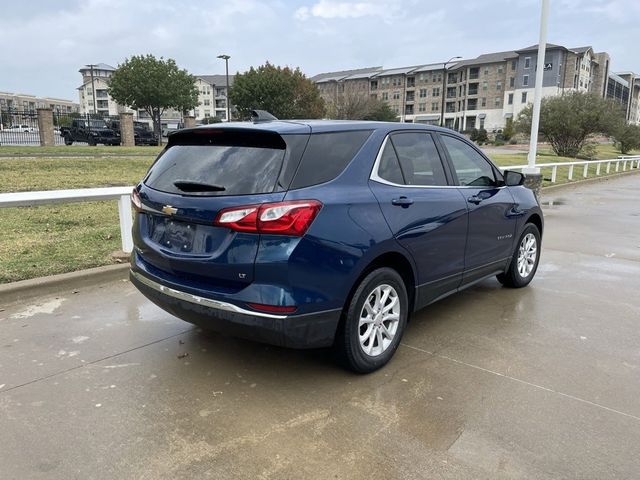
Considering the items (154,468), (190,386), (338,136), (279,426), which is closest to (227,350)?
(190,386)

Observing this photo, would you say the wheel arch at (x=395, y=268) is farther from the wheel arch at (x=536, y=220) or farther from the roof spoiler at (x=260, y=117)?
the wheel arch at (x=536, y=220)

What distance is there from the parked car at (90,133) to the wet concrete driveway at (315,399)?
29.8 m

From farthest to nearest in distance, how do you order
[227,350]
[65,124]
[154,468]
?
1. [65,124]
2. [227,350]
3. [154,468]

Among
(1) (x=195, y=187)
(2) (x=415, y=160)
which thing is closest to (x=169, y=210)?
(1) (x=195, y=187)

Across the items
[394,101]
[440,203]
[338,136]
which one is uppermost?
[394,101]

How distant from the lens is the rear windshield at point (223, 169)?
321cm

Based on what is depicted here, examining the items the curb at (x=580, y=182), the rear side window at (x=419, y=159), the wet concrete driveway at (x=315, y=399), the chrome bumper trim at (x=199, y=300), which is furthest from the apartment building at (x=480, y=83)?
the chrome bumper trim at (x=199, y=300)

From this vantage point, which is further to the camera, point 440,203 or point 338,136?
point 440,203

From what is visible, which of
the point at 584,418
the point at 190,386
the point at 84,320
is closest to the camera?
the point at 584,418

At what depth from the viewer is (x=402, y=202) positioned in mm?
3771

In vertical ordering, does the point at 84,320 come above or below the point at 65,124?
below

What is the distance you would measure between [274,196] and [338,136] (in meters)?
0.77

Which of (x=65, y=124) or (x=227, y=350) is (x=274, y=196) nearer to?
(x=227, y=350)

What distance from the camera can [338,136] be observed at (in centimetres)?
358
